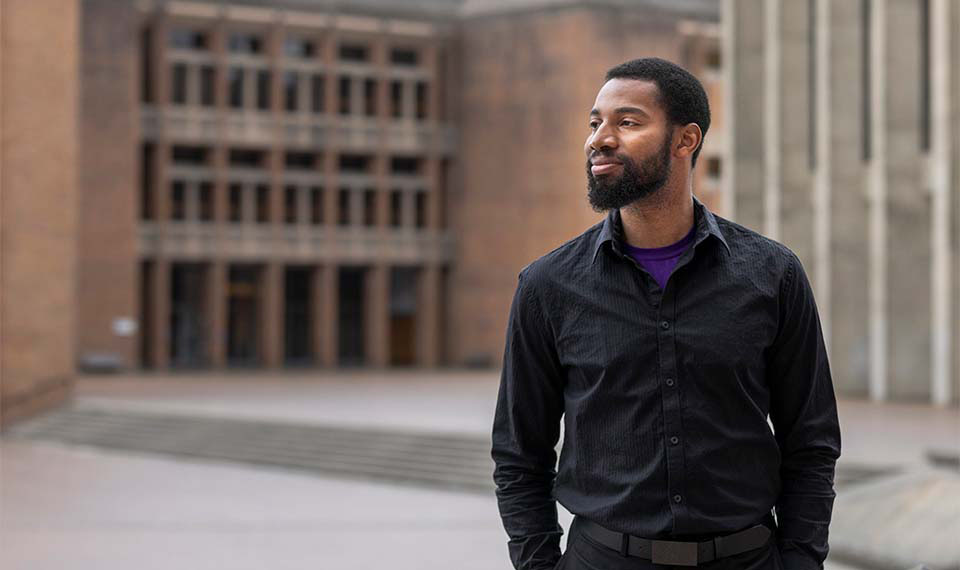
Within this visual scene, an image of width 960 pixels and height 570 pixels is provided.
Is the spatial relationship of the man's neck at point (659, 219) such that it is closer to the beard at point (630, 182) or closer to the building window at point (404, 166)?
the beard at point (630, 182)

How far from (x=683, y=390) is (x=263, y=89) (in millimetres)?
49417

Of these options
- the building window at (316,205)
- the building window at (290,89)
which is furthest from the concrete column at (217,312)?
the building window at (290,89)

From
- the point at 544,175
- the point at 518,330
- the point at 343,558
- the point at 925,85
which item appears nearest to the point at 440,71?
the point at 544,175

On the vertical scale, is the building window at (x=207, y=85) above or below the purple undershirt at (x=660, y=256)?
above

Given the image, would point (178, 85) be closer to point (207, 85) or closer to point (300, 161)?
point (207, 85)

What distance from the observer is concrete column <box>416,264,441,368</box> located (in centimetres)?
5141

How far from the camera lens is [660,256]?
2.94 meters

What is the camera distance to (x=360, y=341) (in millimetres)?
53062

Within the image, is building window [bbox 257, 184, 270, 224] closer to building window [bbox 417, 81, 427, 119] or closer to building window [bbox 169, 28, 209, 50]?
building window [bbox 169, 28, 209, 50]

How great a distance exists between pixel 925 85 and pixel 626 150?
1143 inches

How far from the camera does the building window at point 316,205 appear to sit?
5119 cm

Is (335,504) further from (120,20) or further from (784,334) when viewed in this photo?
(120,20)

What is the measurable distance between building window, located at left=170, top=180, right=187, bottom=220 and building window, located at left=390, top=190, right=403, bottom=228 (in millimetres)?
7853

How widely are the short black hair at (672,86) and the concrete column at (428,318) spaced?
48350 millimetres
